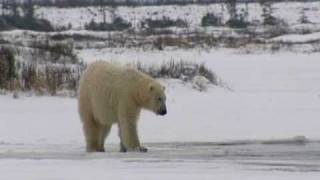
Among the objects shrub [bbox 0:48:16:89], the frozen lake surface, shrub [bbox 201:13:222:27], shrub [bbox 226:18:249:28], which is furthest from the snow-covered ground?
shrub [bbox 201:13:222:27]

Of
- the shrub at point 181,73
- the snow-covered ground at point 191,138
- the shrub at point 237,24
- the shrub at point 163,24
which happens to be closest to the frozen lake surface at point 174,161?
the snow-covered ground at point 191,138

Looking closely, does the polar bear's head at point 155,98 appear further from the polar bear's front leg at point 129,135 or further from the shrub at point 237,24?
the shrub at point 237,24

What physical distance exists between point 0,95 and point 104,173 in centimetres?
845

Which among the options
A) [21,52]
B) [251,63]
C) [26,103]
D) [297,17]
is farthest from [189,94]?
[297,17]

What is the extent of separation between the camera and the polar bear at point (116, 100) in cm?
948

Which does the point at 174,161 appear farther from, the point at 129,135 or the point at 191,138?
the point at 191,138


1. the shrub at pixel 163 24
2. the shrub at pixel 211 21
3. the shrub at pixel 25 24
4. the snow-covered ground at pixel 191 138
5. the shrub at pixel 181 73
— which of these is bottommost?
the shrub at pixel 163 24

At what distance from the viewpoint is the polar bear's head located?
9.67m

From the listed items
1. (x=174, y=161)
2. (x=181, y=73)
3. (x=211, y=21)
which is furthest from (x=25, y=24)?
(x=174, y=161)

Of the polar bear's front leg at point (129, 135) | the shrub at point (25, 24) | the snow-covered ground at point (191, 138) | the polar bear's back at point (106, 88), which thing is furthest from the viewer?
the shrub at point (25, 24)

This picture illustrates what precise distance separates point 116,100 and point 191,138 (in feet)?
5.90

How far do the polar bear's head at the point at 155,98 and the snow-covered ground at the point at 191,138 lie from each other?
51 cm

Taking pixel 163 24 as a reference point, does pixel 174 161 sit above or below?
above

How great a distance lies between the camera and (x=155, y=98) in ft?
32.0
